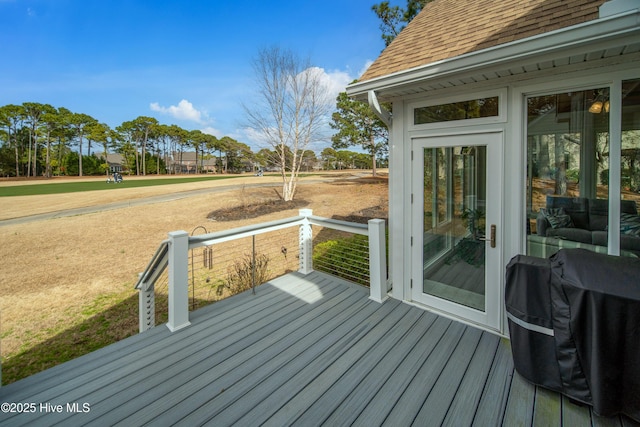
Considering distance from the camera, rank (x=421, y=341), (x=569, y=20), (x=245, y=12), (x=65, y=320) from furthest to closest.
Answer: (x=245, y=12), (x=65, y=320), (x=421, y=341), (x=569, y=20)

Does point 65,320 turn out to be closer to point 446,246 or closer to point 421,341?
point 421,341

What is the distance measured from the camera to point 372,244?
356 centimetres

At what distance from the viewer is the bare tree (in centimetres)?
1309

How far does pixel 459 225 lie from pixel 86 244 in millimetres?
11786

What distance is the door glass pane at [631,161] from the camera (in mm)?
2133

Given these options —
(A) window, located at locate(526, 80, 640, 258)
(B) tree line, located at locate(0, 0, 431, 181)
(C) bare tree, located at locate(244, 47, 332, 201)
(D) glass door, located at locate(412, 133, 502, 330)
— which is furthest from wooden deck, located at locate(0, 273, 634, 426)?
(C) bare tree, located at locate(244, 47, 332, 201)

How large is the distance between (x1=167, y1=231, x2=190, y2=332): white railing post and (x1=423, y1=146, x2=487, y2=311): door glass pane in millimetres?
2609

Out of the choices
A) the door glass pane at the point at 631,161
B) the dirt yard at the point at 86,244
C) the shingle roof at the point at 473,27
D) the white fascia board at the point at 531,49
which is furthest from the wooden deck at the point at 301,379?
the dirt yard at the point at 86,244

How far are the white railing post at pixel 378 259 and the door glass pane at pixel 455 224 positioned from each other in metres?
0.49

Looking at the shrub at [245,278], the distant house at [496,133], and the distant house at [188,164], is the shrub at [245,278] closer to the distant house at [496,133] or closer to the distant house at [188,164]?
the distant house at [496,133]

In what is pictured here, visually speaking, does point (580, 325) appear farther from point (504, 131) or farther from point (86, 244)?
point (86, 244)

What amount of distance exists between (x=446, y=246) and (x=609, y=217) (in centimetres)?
134

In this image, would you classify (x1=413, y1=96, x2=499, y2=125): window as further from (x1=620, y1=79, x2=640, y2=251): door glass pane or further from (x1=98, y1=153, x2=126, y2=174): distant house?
(x1=98, y1=153, x2=126, y2=174): distant house

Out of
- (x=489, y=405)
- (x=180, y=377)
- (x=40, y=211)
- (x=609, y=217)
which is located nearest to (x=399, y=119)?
(x=609, y=217)
